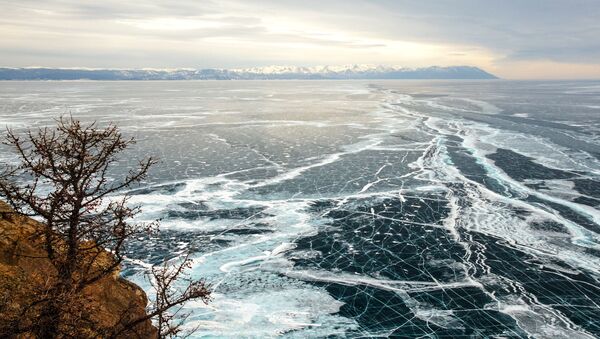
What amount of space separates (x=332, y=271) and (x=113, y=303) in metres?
8.14

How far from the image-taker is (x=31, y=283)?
26.8ft

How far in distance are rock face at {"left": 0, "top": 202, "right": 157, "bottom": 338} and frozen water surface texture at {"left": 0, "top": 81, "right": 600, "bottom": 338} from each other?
9.82 feet

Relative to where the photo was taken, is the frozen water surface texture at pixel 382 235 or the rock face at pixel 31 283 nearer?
the rock face at pixel 31 283

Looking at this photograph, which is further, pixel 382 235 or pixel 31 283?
pixel 382 235

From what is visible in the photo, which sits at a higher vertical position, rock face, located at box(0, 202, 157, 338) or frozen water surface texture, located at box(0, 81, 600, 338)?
rock face, located at box(0, 202, 157, 338)

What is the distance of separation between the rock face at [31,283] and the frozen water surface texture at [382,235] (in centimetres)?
299

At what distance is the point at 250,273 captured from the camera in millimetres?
16438

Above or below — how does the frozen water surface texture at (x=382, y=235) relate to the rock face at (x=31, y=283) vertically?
below

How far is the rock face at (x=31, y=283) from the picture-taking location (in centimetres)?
784

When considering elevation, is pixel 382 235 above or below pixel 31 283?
below

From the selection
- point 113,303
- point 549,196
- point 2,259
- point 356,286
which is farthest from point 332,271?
point 549,196

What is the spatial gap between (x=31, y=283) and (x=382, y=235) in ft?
47.3

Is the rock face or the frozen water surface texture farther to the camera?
the frozen water surface texture

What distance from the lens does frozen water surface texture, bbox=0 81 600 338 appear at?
540 inches
